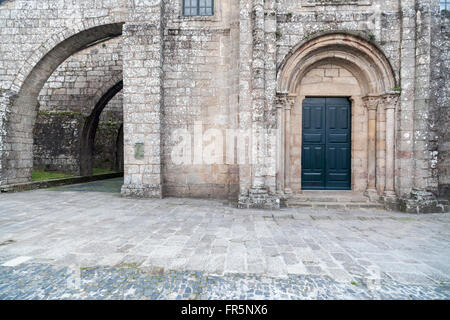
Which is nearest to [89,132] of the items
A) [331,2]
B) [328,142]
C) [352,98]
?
[328,142]

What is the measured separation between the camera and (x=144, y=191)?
21.6 ft

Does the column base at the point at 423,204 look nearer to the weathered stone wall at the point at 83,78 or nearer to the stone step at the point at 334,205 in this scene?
the stone step at the point at 334,205

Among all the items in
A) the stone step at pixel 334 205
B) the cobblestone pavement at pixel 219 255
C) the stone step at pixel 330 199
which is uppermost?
the stone step at pixel 330 199

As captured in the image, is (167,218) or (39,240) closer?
(39,240)

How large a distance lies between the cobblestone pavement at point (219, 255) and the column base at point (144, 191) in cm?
138

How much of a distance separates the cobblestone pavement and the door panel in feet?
5.12

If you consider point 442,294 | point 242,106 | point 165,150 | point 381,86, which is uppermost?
point 381,86

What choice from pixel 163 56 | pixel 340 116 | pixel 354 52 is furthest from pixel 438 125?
pixel 163 56

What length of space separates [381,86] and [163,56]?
5.85 meters

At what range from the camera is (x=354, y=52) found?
244 inches

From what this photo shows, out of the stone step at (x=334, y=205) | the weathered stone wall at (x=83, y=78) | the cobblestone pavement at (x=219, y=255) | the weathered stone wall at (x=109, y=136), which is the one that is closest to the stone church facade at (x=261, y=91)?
the stone step at (x=334, y=205)

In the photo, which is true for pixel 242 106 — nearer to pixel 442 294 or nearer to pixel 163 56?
pixel 163 56

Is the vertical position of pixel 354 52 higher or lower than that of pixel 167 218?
higher

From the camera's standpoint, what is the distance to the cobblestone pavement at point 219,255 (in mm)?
2295
